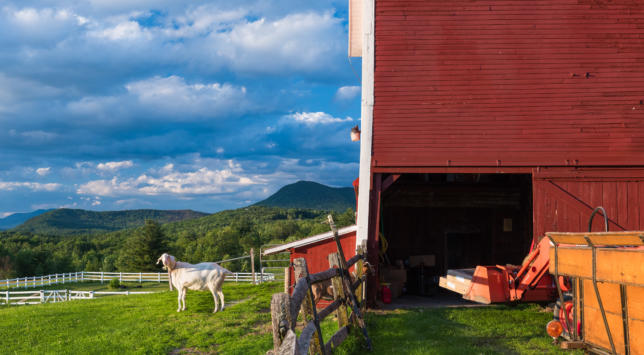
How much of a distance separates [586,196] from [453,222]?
6.12 m

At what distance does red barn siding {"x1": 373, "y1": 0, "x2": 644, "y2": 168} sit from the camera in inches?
492

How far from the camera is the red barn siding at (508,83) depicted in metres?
12.5

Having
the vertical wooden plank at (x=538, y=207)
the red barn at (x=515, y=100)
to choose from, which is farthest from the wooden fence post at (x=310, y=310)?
the vertical wooden plank at (x=538, y=207)

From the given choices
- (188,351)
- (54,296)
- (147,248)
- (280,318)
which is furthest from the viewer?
(147,248)

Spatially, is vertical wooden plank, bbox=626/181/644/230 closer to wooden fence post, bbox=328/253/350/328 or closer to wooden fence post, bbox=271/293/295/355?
wooden fence post, bbox=328/253/350/328

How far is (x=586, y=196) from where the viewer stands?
12.4m

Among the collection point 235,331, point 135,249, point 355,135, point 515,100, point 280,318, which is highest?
point 515,100

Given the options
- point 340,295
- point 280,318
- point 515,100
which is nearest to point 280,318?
point 280,318

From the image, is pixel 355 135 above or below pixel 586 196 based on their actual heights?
above

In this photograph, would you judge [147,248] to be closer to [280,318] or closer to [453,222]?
[453,222]

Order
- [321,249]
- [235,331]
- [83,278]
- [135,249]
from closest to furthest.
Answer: [235,331]
[321,249]
[83,278]
[135,249]

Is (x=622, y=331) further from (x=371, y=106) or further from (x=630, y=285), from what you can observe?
(x=371, y=106)

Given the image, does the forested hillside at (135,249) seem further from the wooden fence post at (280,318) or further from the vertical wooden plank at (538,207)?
the wooden fence post at (280,318)

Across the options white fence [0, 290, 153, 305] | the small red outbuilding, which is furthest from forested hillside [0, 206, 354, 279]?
the small red outbuilding
